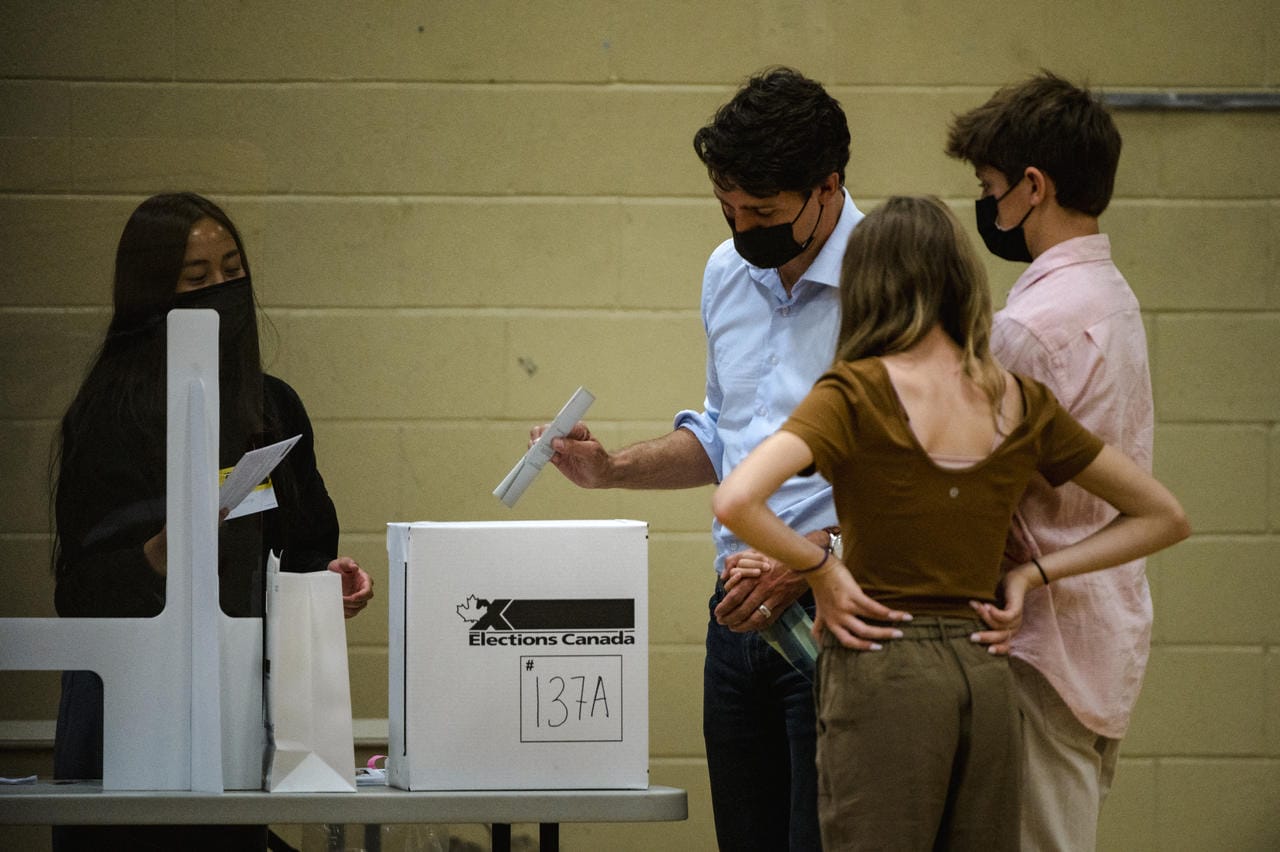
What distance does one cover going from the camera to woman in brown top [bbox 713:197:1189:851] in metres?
1.33

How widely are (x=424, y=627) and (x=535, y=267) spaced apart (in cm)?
152

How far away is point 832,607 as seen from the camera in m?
1.38

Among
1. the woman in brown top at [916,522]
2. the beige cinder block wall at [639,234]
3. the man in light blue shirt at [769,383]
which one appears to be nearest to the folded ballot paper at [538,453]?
the man in light blue shirt at [769,383]

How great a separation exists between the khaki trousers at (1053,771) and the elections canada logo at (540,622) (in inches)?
18.2

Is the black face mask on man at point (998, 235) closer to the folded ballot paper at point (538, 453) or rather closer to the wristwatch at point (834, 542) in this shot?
the wristwatch at point (834, 542)

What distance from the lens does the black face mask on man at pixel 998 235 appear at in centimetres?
161

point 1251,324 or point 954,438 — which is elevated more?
point 1251,324

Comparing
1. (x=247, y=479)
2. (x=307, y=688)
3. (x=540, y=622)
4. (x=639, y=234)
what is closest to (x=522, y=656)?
(x=540, y=622)

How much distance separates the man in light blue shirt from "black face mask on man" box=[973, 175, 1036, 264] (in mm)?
233

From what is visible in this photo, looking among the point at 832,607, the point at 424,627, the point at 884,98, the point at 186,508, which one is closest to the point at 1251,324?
the point at 884,98

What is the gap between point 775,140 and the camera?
1.76 meters

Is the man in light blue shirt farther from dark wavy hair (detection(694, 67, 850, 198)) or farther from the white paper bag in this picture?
the white paper bag

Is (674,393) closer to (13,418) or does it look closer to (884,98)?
(884,98)

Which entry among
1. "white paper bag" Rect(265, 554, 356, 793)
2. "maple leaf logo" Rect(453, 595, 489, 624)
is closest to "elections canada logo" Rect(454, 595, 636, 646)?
"maple leaf logo" Rect(453, 595, 489, 624)
